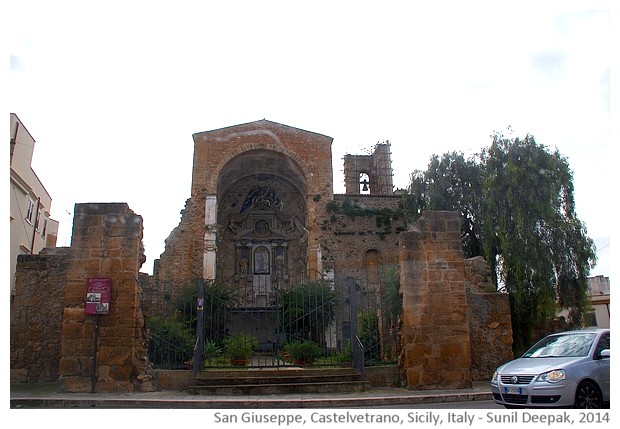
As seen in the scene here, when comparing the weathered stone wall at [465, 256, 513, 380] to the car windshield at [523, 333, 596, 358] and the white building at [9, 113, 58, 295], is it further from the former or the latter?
the white building at [9, 113, 58, 295]

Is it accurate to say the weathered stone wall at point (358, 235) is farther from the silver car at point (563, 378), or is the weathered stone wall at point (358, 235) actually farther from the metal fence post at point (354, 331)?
the silver car at point (563, 378)

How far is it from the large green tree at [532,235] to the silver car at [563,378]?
8.29 meters

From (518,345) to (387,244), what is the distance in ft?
33.4

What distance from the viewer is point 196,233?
23.3 meters

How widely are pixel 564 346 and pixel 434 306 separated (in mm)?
3038

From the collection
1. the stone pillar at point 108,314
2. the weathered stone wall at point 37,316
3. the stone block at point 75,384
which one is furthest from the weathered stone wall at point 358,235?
the stone block at point 75,384

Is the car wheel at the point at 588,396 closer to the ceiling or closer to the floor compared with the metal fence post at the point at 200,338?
closer to the floor

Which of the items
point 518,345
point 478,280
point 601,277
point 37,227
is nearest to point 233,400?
point 478,280

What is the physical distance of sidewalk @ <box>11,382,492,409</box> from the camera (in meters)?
8.41

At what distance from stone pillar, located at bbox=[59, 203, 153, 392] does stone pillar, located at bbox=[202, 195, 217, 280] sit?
39.8ft

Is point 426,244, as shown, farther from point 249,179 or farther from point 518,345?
point 249,179

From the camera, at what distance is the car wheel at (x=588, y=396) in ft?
21.4

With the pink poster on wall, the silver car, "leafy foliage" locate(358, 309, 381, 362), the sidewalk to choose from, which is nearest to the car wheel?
the silver car

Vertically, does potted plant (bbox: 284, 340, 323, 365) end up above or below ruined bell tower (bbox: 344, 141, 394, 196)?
below
